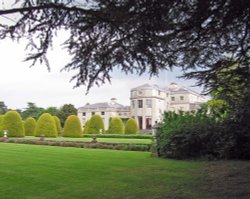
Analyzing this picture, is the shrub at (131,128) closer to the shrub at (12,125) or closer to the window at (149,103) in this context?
the shrub at (12,125)

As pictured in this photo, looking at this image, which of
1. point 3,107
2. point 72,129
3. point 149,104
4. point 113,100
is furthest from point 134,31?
point 3,107

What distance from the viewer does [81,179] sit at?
7.68m

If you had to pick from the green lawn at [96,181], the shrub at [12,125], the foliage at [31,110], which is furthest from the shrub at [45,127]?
the foliage at [31,110]

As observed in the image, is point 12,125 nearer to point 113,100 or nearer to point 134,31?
point 134,31

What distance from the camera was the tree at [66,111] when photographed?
202 feet

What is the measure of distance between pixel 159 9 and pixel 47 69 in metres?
1.68

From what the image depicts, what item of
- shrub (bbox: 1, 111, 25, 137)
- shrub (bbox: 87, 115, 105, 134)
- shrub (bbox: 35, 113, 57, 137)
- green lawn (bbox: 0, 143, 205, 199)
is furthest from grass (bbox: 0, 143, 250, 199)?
shrub (bbox: 87, 115, 105, 134)

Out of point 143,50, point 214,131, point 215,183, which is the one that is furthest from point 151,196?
point 214,131

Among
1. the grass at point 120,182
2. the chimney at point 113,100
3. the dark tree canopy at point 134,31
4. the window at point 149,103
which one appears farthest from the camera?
the chimney at point 113,100

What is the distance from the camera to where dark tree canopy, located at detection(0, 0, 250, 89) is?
4645 millimetres

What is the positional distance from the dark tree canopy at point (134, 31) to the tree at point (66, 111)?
56054 mm

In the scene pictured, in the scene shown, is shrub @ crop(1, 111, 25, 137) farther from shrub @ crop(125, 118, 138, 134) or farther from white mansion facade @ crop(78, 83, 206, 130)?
white mansion facade @ crop(78, 83, 206, 130)

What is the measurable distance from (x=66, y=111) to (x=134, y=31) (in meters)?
58.0

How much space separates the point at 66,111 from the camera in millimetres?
62062
